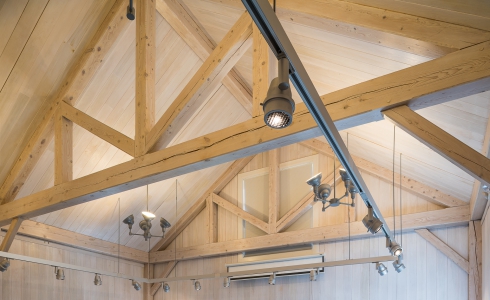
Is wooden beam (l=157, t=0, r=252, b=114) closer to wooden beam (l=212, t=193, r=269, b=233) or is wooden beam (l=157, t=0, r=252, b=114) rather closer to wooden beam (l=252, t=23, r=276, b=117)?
wooden beam (l=252, t=23, r=276, b=117)

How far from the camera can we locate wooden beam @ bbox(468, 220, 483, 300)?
607 centimetres

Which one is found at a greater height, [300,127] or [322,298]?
[300,127]

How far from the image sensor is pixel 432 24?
10.6 feet

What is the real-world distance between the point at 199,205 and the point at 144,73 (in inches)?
155

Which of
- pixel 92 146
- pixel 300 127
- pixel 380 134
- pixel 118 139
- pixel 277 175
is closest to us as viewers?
pixel 300 127

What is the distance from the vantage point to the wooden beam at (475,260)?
6.07 meters

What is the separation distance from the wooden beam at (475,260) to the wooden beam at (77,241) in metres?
5.41

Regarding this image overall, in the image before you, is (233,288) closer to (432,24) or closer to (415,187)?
(415,187)

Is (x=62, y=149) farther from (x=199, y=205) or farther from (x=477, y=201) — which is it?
(x=477, y=201)

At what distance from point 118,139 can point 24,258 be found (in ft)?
6.70

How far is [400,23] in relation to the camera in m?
3.37

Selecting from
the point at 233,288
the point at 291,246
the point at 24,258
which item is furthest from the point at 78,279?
the point at 291,246

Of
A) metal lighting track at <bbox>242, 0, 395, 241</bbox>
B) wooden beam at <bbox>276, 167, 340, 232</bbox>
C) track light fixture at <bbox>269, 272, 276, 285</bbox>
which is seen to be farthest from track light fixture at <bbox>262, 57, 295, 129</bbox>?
wooden beam at <bbox>276, 167, 340, 232</bbox>

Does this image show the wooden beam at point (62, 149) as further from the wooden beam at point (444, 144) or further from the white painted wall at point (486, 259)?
the white painted wall at point (486, 259)
